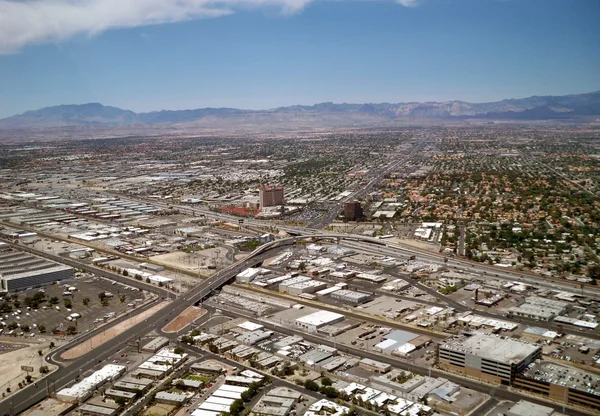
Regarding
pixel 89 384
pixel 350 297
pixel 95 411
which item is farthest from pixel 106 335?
pixel 350 297

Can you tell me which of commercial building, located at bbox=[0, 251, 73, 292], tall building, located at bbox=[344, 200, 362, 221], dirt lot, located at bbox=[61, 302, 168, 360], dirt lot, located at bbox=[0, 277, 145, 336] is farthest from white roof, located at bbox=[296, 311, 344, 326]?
tall building, located at bbox=[344, 200, 362, 221]

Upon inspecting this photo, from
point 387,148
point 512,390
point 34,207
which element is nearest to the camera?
point 512,390

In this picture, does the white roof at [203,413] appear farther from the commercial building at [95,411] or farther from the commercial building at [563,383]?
the commercial building at [563,383]

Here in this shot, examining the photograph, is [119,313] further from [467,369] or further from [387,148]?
[387,148]

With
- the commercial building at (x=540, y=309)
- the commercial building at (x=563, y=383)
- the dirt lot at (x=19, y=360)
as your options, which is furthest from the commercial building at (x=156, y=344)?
the commercial building at (x=540, y=309)

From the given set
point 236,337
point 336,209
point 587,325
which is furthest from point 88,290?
point 336,209
